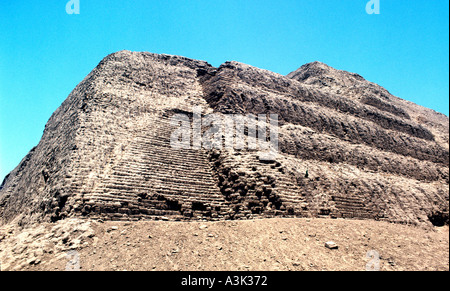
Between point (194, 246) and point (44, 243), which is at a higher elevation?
point (44, 243)

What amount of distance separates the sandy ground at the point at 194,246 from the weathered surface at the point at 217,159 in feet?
2.22

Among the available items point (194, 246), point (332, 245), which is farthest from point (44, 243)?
point (332, 245)

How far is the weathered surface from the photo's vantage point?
27.8ft

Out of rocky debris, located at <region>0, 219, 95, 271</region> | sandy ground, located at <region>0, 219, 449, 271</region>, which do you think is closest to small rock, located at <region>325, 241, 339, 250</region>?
sandy ground, located at <region>0, 219, 449, 271</region>

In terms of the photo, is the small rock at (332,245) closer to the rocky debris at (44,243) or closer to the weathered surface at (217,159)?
the weathered surface at (217,159)

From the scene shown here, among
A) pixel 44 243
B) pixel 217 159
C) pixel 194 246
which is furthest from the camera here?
pixel 217 159

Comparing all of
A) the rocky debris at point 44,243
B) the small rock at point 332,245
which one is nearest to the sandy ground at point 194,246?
the rocky debris at point 44,243

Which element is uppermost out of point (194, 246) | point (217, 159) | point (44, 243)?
point (217, 159)

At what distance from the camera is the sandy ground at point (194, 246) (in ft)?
19.0

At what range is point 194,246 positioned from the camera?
6734 millimetres

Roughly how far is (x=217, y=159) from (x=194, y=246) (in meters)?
4.63

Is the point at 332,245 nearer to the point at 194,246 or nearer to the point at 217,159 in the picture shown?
the point at 194,246

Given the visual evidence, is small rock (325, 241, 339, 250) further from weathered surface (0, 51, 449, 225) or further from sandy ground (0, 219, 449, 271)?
weathered surface (0, 51, 449, 225)
